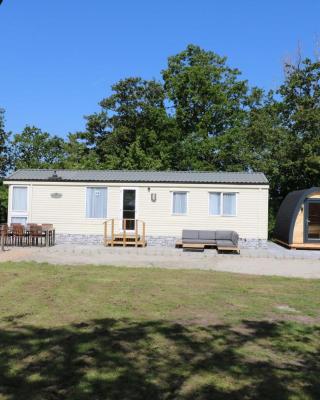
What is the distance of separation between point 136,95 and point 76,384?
33.0 metres

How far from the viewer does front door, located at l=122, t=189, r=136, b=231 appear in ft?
63.0

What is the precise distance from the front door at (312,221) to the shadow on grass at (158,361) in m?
12.6

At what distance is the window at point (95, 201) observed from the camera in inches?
758

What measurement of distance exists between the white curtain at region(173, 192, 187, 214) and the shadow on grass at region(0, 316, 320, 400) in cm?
1260

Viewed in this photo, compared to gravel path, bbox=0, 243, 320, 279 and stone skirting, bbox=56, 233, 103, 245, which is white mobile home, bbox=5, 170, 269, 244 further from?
gravel path, bbox=0, 243, 320, 279

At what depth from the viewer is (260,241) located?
61.2ft

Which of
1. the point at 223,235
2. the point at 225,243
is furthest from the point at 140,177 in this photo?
the point at 225,243

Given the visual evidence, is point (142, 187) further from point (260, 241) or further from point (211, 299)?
point (211, 299)

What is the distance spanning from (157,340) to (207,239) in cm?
1249

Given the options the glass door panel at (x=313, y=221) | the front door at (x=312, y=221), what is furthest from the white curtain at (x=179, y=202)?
the glass door panel at (x=313, y=221)

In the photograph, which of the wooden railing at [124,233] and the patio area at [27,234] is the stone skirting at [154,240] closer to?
the wooden railing at [124,233]

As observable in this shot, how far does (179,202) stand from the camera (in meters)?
19.1

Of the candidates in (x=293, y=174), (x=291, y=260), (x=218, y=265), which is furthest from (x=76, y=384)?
(x=293, y=174)

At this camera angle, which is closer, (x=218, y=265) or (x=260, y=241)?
(x=218, y=265)
